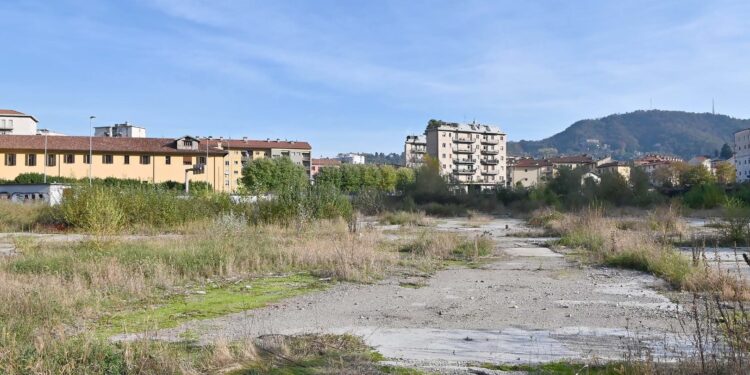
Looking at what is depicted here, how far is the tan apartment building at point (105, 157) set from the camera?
6147 centimetres

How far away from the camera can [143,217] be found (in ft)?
77.6

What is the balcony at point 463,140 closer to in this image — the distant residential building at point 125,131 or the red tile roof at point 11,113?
the distant residential building at point 125,131

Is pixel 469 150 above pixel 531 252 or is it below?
above

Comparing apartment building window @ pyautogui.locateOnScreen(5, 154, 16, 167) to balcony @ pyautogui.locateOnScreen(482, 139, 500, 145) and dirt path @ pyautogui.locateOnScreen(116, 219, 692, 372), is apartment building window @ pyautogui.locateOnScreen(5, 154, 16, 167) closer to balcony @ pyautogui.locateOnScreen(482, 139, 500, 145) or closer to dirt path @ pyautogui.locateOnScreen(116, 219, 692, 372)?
dirt path @ pyautogui.locateOnScreen(116, 219, 692, 372)

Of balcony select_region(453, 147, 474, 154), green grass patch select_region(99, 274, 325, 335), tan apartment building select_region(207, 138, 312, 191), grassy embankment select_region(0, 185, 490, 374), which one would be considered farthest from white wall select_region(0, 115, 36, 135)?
green grass patch select_region(99, 274, 325, 335)

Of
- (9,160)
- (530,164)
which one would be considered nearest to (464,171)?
(530,164)

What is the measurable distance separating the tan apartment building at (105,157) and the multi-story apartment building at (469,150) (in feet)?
211

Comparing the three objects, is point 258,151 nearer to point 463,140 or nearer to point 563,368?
point 463,140

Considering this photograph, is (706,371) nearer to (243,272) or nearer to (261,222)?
(243,272)

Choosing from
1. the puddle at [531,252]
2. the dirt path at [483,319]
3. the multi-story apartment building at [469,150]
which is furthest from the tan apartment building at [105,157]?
the multi-story apartment building at [469,150]

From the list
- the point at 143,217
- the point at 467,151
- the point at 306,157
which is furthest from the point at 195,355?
the point at 467,151

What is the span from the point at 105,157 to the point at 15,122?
38.1 metres

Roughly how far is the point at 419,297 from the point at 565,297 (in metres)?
2.41

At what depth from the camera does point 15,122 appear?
298 ft
